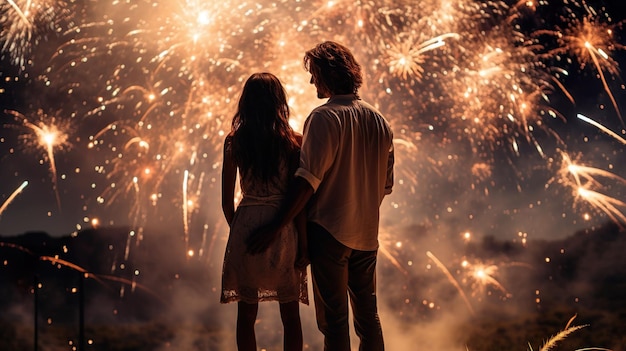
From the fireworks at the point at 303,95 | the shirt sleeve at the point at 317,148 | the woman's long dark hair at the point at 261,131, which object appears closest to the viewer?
the shirt sleeve at the point at 317,148

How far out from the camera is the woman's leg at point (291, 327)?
9.49ft

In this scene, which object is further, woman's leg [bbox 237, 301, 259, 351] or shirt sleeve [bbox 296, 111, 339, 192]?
woman's leg [bbox 237, 301, 259, 351]

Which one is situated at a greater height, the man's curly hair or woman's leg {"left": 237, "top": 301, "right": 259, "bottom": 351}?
the man's curly hair

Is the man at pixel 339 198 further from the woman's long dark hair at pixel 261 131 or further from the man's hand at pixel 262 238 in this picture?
the woman's long dark hair at pixel 261 131

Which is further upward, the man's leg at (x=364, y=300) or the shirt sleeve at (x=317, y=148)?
the shirt sleeve at (x=317, y=148)

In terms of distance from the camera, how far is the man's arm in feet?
9.12

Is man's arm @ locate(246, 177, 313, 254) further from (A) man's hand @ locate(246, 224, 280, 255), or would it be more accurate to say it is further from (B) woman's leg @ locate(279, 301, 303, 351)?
(B) woman's leg @ locate(279, 301, 303, 351)

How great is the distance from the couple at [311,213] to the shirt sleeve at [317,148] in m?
0.01

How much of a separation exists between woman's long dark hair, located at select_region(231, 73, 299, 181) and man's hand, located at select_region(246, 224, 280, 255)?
Answer: 21 cm

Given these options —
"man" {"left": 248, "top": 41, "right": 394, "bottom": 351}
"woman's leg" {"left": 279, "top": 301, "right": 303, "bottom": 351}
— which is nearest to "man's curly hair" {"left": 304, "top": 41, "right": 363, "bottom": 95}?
"man" {"left": 248, "top": 41, "right": 394, "bottom": 351}

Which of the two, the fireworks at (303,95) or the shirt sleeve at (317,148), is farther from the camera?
the fireworks at (303,95)

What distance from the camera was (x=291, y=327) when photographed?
9.54 feet

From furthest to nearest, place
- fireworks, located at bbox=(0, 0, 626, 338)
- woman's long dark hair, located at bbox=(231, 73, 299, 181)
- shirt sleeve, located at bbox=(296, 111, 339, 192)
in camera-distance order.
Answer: fireworks, located at bbox=(0, 0, 626, 338) < woman's long dark hair, located at bbox=(231, 73, 299, 181) < shirt sleeve, located at bbox=(296, 111, 339, 192)

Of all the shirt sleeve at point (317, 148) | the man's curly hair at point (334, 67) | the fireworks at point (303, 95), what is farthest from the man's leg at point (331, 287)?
the fireworks at point (303, 95)
